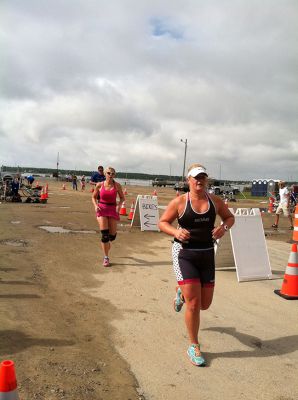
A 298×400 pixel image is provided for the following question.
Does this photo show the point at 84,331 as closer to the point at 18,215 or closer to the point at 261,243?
the point at 261,243

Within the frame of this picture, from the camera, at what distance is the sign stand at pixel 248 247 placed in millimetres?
7212

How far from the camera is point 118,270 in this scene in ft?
24.7

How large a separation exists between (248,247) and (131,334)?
3527 millimetres

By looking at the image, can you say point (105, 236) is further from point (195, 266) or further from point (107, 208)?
point (195, 266)

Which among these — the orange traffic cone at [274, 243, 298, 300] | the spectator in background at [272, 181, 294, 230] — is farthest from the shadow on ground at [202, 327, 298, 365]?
the spectator in background at [272, 181, 294, 230]

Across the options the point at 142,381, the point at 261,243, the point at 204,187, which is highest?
the point at 204,187

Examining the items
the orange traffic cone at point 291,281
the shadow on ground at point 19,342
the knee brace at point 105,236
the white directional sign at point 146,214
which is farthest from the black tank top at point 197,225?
the white directional sign at point 146,214

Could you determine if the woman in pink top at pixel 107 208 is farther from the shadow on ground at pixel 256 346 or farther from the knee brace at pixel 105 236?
the shadow on ground at pixel 256 346

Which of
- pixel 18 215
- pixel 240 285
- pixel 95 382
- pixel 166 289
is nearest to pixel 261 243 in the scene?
pixel 240 285

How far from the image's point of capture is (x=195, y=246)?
4.04m

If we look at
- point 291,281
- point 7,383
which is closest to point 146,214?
point 291,281

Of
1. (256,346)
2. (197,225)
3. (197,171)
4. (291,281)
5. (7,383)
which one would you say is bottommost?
(256,346)

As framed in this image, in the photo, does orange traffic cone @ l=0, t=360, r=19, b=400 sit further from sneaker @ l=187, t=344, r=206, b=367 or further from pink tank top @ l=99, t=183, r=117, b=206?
pink tank top @ l=99, t=183, r=117, b=206

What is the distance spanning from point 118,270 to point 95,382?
13.4ft
